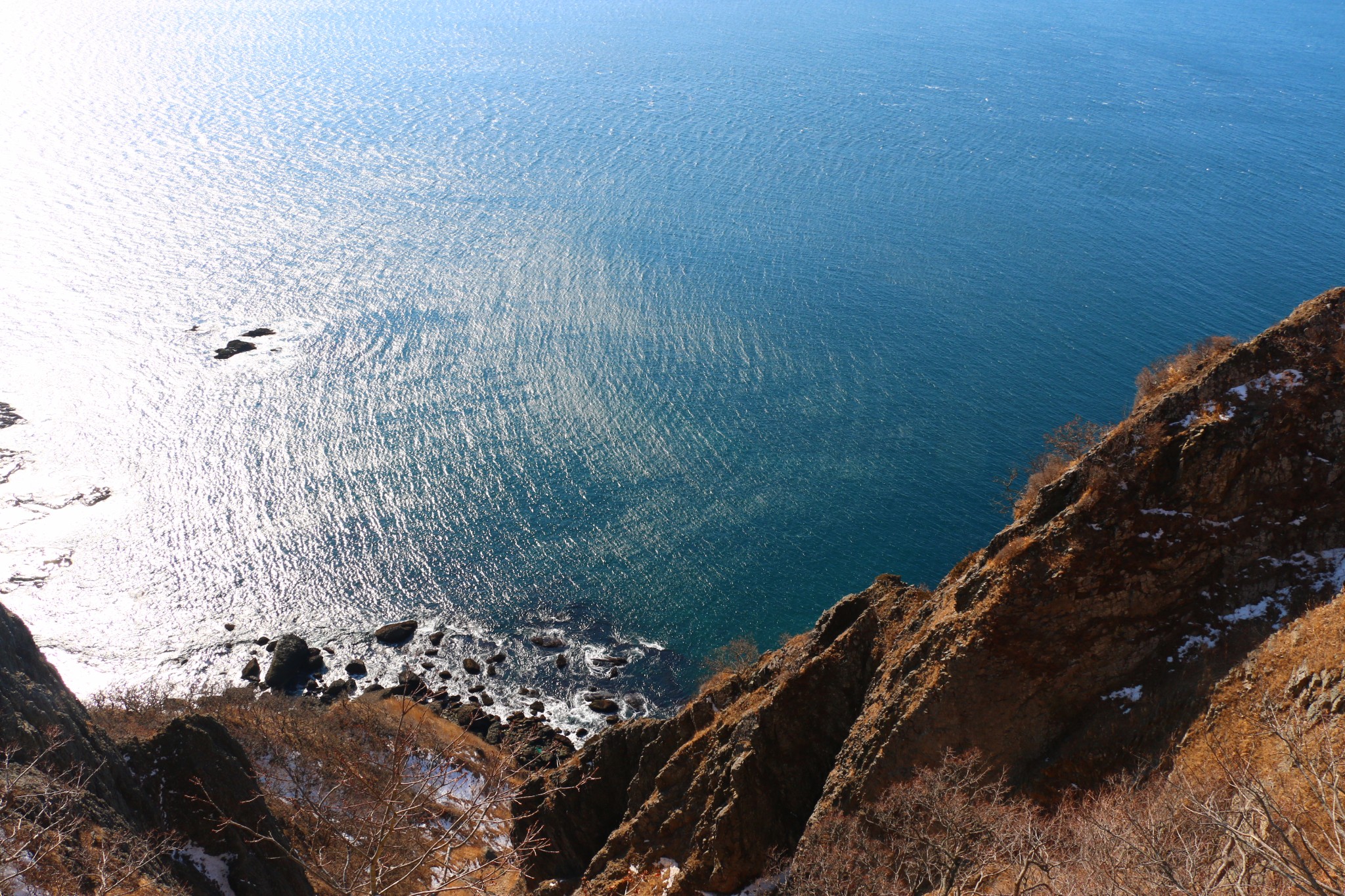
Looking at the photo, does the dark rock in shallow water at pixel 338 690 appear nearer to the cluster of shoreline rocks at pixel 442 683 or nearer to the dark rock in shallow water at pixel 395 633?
the cluster of shoreline rocks at pixel 442 683

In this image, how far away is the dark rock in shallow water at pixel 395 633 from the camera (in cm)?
6656

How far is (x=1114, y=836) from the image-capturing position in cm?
1948

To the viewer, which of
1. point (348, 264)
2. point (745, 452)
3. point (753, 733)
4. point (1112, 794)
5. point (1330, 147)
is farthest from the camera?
point (1330, 147)

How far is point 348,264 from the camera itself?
114750 millimetres

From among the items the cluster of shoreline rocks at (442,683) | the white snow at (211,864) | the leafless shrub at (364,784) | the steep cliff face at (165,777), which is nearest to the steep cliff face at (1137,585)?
the leafless shrub at (364,784)

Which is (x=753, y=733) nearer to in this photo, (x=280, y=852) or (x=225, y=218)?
(x=280, y=852)

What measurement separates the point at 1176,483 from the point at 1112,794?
10.6 metres

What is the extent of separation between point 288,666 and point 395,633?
7729 mm

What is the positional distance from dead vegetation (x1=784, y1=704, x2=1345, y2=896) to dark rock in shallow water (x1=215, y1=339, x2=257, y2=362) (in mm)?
91839

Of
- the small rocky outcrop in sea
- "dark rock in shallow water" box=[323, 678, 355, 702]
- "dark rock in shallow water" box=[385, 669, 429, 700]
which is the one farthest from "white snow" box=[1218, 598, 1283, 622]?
the small rocky outcrop in sea

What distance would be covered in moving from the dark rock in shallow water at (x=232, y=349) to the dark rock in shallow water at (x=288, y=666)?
46.8 m

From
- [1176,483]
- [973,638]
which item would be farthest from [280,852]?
[1176,483]

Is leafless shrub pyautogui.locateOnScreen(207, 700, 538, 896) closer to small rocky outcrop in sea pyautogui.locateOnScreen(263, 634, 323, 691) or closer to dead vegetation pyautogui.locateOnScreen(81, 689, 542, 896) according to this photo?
dead vegetation pyautogui.locateOnScreen(81, 689, 542, 896)

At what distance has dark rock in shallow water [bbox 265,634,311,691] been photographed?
205ft
